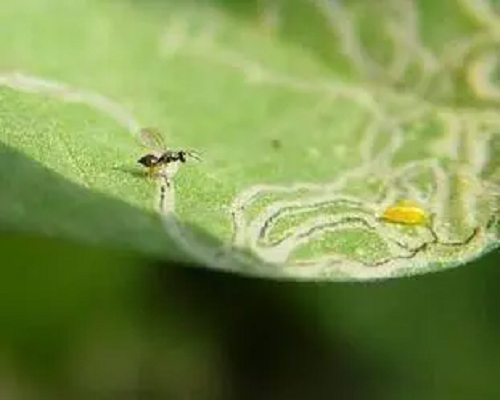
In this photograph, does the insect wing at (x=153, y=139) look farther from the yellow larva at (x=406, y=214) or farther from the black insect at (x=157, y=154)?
the yellow larva at (x=406, y=214)

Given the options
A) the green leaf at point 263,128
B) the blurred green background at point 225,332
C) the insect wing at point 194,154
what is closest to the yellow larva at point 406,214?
the green leaf at point 263,128

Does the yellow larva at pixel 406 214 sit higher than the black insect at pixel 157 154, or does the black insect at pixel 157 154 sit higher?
the black insect at pixel 157 154

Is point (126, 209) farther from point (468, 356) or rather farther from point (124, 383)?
point (124, 383)

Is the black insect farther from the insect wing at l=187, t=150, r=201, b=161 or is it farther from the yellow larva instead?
the yellow larva

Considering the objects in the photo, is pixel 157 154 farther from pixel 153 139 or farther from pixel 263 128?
pixel 263 128

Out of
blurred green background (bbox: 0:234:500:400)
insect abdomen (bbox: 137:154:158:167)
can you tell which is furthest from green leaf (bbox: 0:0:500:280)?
blurred green background (bbox: 0:234:500:400)

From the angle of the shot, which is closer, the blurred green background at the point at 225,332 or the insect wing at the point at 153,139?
the insect wing at the point at 153,139

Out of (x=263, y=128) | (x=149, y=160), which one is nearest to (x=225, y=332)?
(x=263, y=128)
